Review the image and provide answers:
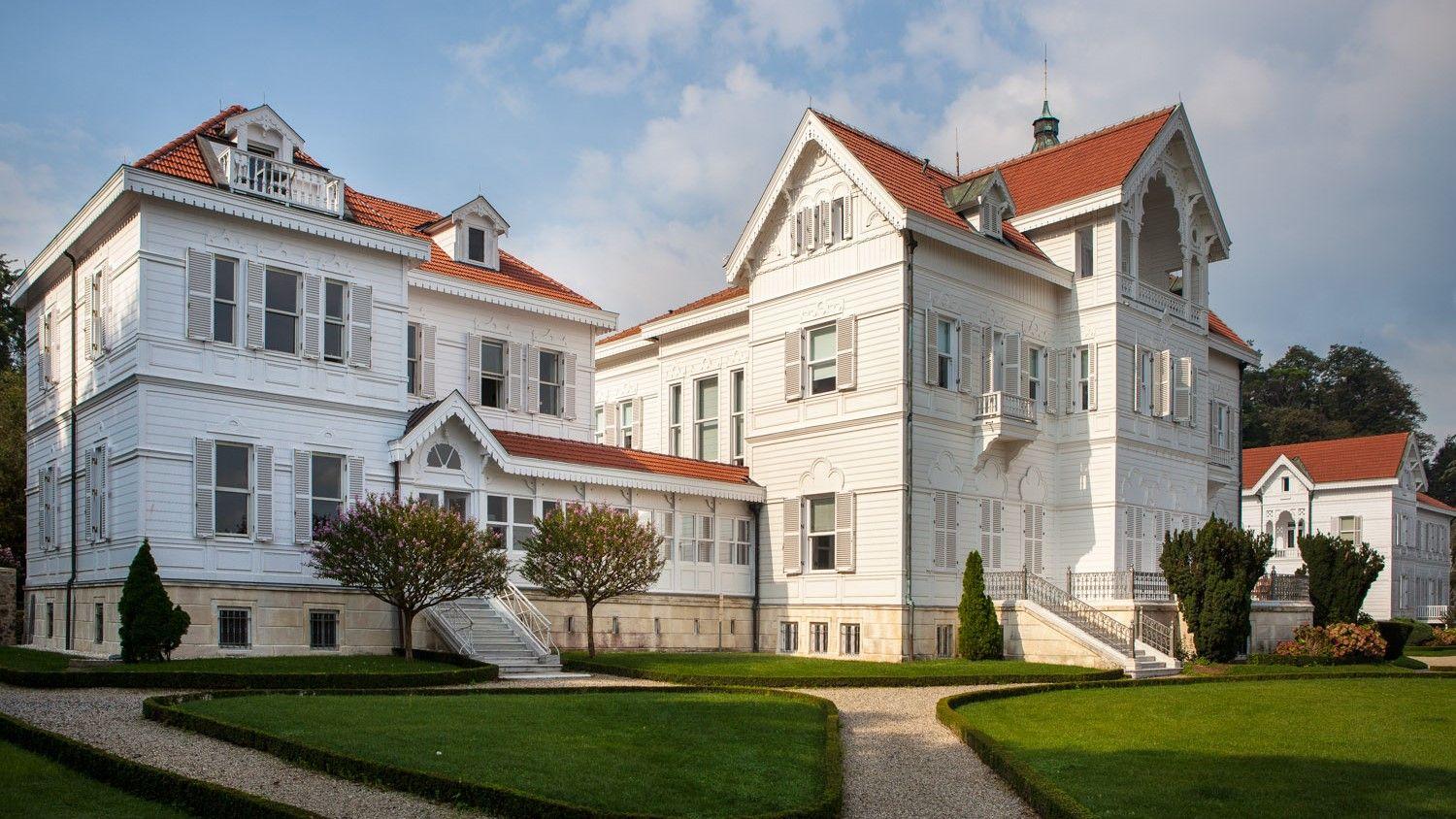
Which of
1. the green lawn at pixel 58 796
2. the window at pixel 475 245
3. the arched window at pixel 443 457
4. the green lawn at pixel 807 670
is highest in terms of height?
the window at pixel 475 245

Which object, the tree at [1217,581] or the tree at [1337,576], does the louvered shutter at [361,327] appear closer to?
the tree at [1217,581]

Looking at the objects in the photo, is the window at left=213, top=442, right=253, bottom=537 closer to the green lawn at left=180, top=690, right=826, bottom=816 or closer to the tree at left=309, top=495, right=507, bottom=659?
the tree at left=309, top=495, right=507, bottom=659

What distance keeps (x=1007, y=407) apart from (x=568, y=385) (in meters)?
11.4

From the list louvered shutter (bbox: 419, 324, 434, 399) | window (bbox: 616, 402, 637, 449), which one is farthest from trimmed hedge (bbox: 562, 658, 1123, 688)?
window (bbox: 616, 402, 637, 449)

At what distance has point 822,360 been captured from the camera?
33719 millimetres

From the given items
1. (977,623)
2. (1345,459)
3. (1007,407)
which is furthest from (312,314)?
(1345,459)

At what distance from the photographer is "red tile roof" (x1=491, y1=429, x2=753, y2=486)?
3012 centimetres

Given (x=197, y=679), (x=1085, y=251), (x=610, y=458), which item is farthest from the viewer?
(x=1085, y=251)

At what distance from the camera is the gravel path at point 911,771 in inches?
509

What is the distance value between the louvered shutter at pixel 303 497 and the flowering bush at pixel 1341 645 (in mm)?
22316

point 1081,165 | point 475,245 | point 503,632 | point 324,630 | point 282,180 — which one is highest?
point 1081,165

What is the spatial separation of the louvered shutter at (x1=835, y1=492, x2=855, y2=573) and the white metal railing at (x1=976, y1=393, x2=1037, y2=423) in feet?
13.1

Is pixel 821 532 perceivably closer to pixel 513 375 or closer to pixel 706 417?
pixel 706 417

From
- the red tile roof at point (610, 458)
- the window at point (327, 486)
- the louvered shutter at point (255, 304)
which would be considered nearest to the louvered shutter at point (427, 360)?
the red tile roof at point (610, 458)
